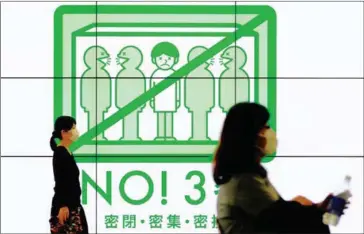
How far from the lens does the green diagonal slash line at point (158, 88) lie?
877 cm

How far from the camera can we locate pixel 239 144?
358cm

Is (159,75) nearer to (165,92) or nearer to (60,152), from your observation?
(165,92)

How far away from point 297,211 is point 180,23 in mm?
5412

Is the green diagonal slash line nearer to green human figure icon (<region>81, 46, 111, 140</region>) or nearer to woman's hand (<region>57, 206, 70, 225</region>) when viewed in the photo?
green human figure icon (<region>81, 46, 111, 140</region>)

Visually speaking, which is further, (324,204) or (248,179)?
(324,204)

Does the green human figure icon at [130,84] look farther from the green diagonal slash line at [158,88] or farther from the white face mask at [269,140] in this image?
the white face mask at [269,140]

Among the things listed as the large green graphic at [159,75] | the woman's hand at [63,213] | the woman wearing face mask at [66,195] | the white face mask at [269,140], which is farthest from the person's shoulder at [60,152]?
the white face mask at [269,140]

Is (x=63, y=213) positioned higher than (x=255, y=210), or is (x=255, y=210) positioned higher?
(x=255, y=210)

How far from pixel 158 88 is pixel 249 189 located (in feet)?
17.3

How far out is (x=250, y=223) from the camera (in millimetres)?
3496

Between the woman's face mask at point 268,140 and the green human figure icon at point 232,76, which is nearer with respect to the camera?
the woman's face mask at point 268,140

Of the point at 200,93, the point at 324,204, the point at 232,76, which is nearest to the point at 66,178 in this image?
the point at 200,93

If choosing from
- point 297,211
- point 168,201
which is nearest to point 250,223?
point 297,211

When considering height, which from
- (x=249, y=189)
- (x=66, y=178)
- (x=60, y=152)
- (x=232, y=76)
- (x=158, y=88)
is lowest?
(x=66, y=178)
